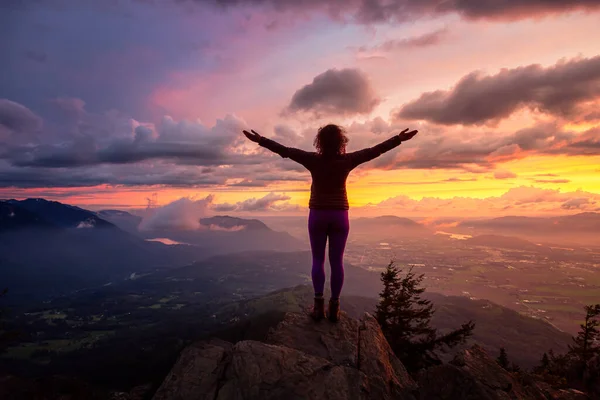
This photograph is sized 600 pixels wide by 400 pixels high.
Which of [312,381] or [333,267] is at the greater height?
[333,267]

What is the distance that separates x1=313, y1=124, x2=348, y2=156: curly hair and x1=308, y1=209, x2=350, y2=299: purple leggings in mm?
1840

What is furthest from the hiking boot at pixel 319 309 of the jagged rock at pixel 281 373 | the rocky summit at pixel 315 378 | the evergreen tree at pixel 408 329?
the evergreen tree at pixel 408 329

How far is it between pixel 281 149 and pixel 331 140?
153 centimetres

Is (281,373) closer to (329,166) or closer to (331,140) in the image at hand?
(329,166)

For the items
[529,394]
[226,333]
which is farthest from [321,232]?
[226,333]

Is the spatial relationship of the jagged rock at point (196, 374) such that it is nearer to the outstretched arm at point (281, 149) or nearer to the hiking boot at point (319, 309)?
the hiking boot at point (319, 309)

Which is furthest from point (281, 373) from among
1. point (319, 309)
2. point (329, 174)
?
point (329, 174)

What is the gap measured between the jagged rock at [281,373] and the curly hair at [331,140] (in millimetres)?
5590

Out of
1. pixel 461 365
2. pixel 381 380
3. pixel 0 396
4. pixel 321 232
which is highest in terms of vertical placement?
pixel 321 232

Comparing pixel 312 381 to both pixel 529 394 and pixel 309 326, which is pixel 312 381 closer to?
pixel 309 326

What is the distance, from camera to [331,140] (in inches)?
323

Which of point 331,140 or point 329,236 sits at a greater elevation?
point 331,140

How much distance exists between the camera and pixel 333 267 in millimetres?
8953

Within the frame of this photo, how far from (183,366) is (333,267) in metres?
4.92
